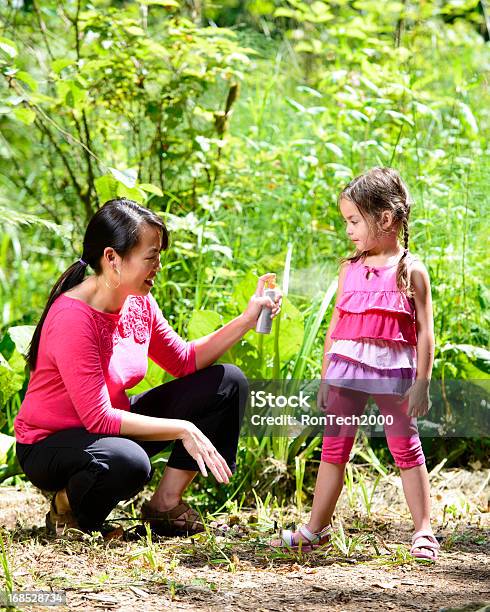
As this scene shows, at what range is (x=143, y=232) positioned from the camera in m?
2.49

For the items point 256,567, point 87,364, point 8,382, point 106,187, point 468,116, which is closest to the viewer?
point 256,567

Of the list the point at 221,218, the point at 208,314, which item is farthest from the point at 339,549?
the point at 221,218

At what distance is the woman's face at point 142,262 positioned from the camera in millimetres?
2479

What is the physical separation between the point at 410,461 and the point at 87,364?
967mm

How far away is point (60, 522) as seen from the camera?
8.40ft

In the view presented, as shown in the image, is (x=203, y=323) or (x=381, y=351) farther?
(x=203, y=323)

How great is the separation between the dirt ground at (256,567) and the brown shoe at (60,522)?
0.04m

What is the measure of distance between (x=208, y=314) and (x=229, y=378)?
16.3 inches

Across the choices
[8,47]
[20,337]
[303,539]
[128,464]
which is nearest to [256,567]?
[303,539]

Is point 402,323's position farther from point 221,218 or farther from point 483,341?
point 221,218

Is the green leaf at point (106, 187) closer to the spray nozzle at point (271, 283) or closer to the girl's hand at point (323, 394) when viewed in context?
the spray nozzle at point (271, 283)

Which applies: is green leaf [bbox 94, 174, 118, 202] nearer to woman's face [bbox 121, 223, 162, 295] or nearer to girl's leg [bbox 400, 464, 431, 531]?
woman's face [bbox 121, 223, 162, 295]

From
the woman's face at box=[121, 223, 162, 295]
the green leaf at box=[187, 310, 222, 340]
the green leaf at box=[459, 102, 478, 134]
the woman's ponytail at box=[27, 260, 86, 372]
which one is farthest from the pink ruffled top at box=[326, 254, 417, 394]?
the green leaf at box=[459, 102, 478, 134]

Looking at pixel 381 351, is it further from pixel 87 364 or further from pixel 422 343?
pixel 87 364
